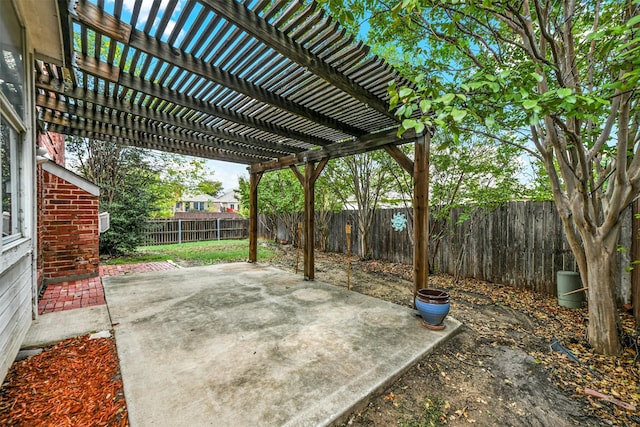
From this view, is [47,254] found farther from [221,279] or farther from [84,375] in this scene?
[84,375]

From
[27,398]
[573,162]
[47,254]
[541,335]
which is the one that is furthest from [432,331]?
[47,254]

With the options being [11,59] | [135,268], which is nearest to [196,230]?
[135,268]

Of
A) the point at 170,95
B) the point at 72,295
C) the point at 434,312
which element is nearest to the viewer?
the point at 434,312

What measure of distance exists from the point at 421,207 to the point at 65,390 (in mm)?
3903

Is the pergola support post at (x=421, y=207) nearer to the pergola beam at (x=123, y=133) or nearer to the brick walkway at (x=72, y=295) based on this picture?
the pergola beam at (x=123, y=133)

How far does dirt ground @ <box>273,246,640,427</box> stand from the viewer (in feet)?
6.00

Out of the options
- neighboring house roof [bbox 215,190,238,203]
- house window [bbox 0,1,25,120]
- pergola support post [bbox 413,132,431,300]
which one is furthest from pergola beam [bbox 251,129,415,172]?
neighboring house roof [bbox 215,190,238,203]

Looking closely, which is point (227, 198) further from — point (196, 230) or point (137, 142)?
point (137, 142)

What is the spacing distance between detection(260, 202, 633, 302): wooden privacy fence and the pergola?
2569 mm

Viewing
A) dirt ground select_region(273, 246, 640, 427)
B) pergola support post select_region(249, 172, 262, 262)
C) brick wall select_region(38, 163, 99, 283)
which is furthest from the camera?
pergola support post select_region(249, 172, 262, 262)

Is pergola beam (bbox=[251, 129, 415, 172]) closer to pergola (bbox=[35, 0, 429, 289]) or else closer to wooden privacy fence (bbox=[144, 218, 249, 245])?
pergola (bbox=[35, 0, 429, 289])

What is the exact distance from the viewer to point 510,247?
4953 millimetres

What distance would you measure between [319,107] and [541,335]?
12.9 ft

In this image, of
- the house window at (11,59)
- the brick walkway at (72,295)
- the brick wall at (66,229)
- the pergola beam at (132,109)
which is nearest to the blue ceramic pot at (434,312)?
the pergola beam at (132,109)
